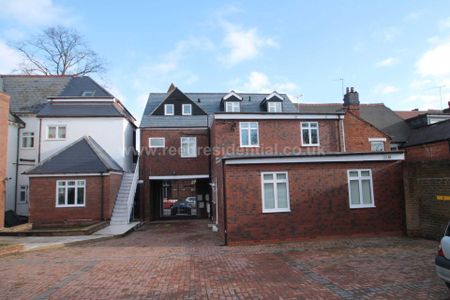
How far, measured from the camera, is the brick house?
485 inches

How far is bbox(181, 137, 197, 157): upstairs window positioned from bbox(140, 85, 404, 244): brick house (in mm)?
70

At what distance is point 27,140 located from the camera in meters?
24.1

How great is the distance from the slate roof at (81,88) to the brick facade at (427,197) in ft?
64.1

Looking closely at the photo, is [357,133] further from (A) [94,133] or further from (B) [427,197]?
(A) [94,133]

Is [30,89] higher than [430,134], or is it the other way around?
[30,89]

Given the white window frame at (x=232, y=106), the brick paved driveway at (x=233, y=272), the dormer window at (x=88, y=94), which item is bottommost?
the brick paved driveway at (x=233, y=272)

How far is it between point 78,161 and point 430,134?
2468 cm

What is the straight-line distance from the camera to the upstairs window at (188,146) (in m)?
23.4

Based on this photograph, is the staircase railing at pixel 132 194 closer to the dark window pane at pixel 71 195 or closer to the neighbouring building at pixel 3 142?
the dark window pane at pixel 71 195

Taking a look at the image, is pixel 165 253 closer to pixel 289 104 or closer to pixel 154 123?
pixel 154 123

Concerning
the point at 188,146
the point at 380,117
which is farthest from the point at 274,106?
the point at 380,117

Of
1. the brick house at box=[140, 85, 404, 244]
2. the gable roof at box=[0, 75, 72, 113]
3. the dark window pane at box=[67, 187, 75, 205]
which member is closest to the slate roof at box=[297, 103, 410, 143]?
the brick house at box=[140, 85, 404, 244]

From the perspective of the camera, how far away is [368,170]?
1311 cm

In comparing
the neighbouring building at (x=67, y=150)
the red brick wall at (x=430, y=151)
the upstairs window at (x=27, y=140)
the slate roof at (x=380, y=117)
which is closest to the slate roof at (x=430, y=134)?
the red brick wall at (x=430, y=151)
